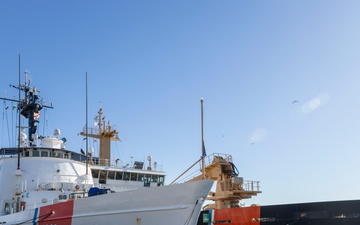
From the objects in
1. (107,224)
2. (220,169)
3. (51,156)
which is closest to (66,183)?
(51,156)

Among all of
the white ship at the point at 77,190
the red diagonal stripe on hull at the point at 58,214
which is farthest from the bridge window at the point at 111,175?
the red diagonal stripe on hull at the point at 58,214

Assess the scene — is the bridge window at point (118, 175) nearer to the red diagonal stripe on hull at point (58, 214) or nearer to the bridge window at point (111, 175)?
the bridge window at point (111, 175)

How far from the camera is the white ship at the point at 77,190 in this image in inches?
432

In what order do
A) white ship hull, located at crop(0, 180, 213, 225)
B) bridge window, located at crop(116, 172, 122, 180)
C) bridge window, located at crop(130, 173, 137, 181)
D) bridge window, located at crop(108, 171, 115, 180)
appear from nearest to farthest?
white ship hull, located at crop(0, 180, 213, 225) < bridge window, located at crop(108, 171, 115, 180) < bridge window, located at crop(116, 172, 122, 180) < bridge window, located at crop(130, 173, 137, 181)

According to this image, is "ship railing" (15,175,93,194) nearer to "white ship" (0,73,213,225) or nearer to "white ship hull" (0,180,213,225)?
"white ship" (0,73,213,225)

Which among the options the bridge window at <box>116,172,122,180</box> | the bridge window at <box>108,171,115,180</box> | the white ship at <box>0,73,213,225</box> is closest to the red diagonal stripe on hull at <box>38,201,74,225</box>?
the white ship at <box>0,73,213,225</box>

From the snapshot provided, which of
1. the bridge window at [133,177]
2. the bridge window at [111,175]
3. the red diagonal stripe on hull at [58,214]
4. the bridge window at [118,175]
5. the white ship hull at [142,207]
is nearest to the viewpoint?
the white ship hull at [142,207]

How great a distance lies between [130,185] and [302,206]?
10.9 metres

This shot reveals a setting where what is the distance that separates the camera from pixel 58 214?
489 inches

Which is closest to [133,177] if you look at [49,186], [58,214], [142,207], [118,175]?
[118,175]

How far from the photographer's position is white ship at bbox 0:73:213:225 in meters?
11.0

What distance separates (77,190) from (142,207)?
5354 mm

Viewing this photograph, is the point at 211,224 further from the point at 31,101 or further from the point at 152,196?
the point at 31,101

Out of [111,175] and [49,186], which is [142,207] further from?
[111,175]
